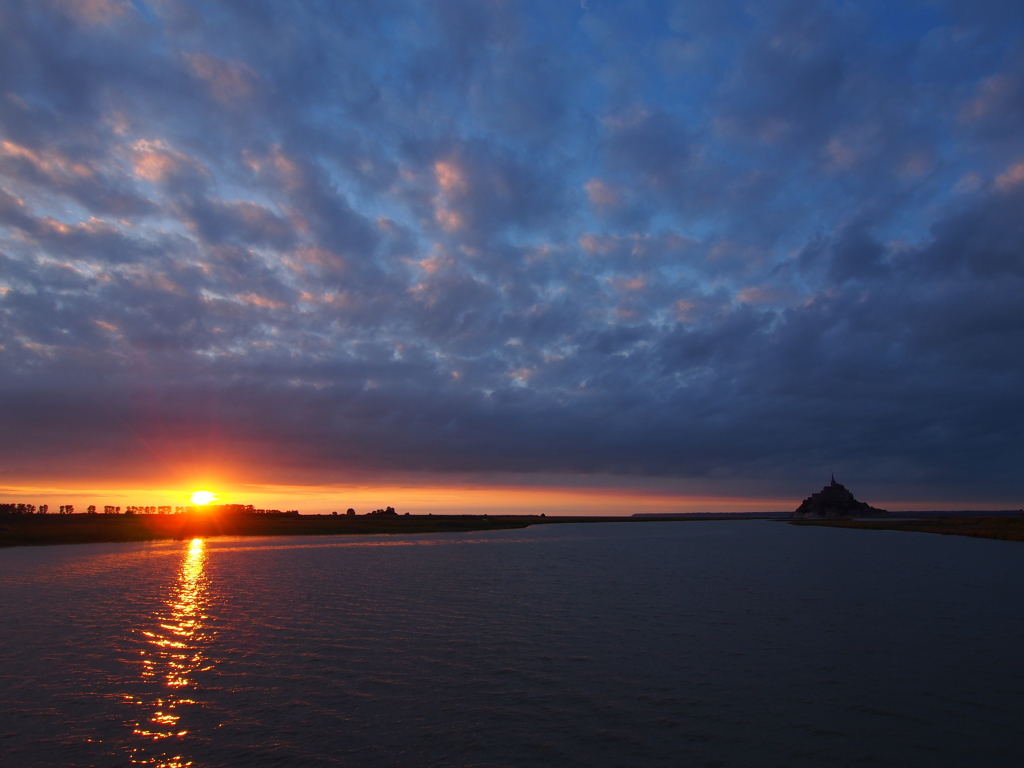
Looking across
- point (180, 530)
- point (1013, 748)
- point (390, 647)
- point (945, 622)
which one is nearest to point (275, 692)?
point (390, 647)

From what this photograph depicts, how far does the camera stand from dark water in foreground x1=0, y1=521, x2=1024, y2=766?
15141mm

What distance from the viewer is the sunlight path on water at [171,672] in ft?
49.5

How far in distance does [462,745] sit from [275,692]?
303 inches

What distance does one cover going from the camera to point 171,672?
70.4ft

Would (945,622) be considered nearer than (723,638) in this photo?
No

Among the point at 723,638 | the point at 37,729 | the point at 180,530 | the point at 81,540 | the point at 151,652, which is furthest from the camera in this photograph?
the point at 180,530

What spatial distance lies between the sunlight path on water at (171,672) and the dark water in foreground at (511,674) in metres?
0.12

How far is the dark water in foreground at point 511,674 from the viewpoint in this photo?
1514 cm

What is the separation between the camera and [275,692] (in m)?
19.4

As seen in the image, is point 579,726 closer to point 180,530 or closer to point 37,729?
point 37,729

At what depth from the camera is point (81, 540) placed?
90.2 metres

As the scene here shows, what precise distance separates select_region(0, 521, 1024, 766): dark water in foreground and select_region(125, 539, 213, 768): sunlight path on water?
117 mm

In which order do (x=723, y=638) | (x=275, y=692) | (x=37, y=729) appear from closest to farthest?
(x=37, y=729) < (x=275, y=692) < (x=723, y=638)

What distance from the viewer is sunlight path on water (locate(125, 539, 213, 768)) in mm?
15102
